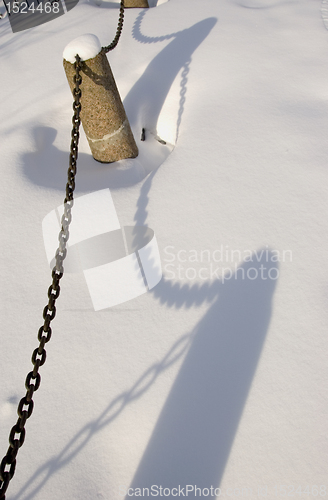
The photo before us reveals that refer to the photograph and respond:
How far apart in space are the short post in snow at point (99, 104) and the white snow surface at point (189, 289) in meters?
0.15

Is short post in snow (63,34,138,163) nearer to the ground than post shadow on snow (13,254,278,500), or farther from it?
farther from it

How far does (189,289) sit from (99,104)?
1.58 m

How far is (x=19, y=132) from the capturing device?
116 inches

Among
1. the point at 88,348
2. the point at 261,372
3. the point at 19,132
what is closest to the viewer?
the point at 261,372

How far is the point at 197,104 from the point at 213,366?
230cm

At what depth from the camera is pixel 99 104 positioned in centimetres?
258

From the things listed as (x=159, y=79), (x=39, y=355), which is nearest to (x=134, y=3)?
(x=159, y=79)

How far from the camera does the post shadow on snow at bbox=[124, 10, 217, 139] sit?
10.6 feet

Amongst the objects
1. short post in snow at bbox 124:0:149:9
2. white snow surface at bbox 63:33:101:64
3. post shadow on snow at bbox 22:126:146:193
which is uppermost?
short post in snow at bbox 124:0:149:9

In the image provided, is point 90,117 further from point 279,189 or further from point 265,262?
point 265,262

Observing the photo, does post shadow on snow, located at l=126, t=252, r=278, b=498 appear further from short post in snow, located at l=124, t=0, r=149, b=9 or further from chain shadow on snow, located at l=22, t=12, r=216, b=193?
short post in snow, located at l=124, t=0, r=149, b=9

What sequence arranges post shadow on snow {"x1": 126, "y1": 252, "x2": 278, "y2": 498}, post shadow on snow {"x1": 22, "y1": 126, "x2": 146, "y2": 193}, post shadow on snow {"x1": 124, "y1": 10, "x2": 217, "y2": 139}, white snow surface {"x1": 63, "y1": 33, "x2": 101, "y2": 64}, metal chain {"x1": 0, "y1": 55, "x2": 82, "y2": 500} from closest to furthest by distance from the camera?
metal chain {"x1": 0, "y1": 55, "x2": 82, "y2": 500} < post shadow on snow {"x1": 126, "y1": 252, "x2": 278, "y2": 498} < white snow surface {"x1": 63, "y1": 33, "x2": 101, "y2": 64} < post shadow on snow {"x1": 22, "y1": 126, "x2": 146, "y2": 193} < post shadow on snow {"x1": 124, "y1": 10, "x2": 217, "y2": 139}

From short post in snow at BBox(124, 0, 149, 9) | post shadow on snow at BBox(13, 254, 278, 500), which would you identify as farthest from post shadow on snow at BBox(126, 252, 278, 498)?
short post in snow at BBox(124, 0, 149, 9)

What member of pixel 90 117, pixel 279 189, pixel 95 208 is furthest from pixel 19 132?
pixel 279 189
